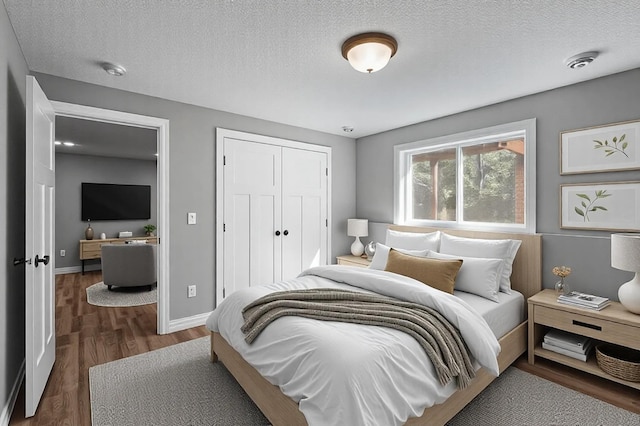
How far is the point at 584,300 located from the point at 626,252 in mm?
449

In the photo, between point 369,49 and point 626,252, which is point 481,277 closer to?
point 626,252

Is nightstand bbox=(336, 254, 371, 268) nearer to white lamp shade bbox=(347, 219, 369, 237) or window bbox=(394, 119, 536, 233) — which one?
white lamp shade bbox=(347, 219, 369, 237)

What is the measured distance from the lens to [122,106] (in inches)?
117

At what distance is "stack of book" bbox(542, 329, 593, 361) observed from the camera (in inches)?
96.3

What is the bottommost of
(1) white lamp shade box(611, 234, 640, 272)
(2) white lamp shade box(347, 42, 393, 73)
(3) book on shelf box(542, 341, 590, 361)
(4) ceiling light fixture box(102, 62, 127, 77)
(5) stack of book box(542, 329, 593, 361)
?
(3) book on shelf box(542, 341, 590, 361)

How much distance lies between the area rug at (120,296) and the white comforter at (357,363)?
2.87 m

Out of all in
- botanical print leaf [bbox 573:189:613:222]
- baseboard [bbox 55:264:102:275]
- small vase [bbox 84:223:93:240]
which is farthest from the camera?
small vase [bbox 84:223:93:240]

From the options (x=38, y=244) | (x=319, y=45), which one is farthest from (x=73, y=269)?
(x=319, y=45)

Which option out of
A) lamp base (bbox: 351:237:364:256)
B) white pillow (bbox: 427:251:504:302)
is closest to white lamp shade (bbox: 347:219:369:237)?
lamp base (bbox: 351:237:364:256)

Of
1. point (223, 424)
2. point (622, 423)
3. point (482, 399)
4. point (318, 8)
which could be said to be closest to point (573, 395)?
point (622, 423)

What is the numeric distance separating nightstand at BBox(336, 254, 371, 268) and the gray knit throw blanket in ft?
6.11

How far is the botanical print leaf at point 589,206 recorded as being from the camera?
2.61 meters

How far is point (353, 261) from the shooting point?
4.22 meters

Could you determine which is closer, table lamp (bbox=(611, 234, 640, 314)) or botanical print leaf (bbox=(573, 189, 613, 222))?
table lamp (bbox=(611, 234, 640, 314))
